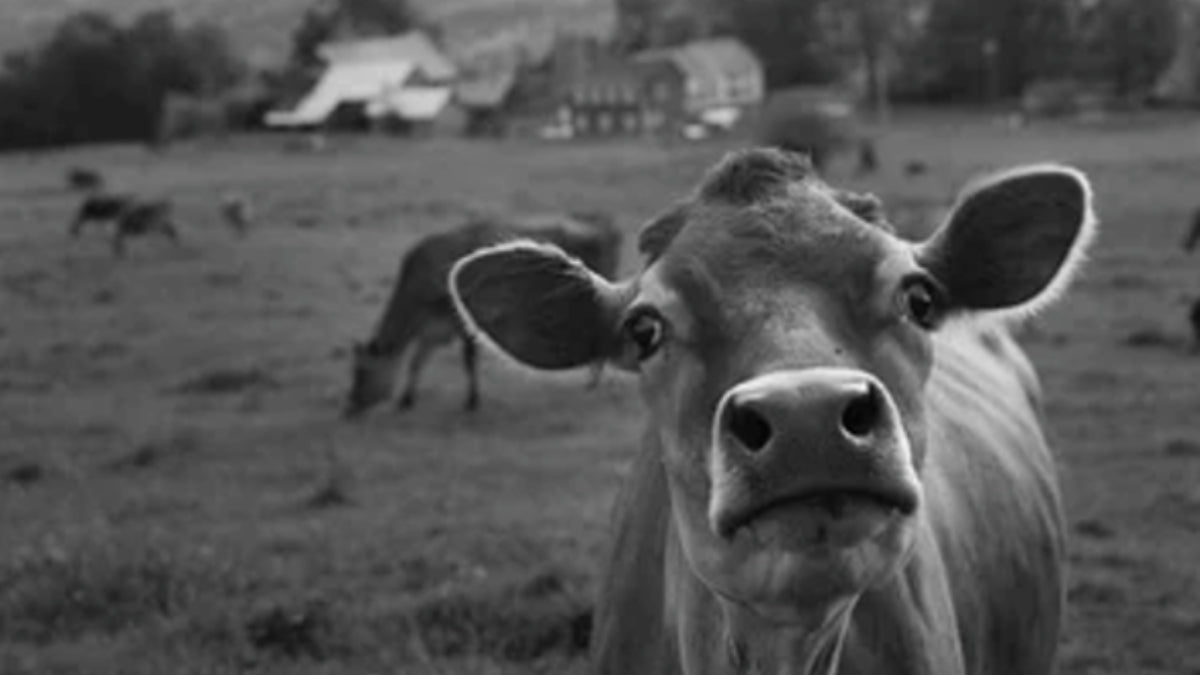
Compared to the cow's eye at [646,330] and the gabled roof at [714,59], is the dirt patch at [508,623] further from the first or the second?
the gabled roof at [714,59]

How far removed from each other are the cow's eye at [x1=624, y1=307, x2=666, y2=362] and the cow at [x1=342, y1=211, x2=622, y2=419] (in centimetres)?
1360

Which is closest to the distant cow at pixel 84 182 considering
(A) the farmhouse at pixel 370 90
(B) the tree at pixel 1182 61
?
(A) the farmhouse at pixel 370 90

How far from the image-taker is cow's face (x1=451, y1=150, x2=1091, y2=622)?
13.1ft

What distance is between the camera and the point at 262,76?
117562 millimetres

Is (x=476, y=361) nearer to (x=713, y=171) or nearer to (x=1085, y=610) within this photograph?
(x=1085, y=610)

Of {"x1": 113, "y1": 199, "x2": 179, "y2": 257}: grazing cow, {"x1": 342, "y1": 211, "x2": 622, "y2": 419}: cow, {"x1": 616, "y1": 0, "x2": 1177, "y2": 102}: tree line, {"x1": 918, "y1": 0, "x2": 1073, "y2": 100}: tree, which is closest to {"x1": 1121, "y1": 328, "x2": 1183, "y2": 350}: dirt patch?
{"x1": 342, "y1": 211, "x2": 622, "y2": 419}: cow

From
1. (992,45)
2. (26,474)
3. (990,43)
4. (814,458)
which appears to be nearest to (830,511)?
(814,458)

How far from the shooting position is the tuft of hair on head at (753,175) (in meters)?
4.91

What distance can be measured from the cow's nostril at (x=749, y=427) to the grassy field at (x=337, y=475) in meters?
1.70

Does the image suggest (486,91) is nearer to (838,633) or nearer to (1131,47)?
(1131,47)

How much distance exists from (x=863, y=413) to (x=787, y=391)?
188 mm

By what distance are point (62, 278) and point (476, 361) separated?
13540 millimetres

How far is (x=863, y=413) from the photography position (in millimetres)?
3996

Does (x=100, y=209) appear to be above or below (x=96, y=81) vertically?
above
